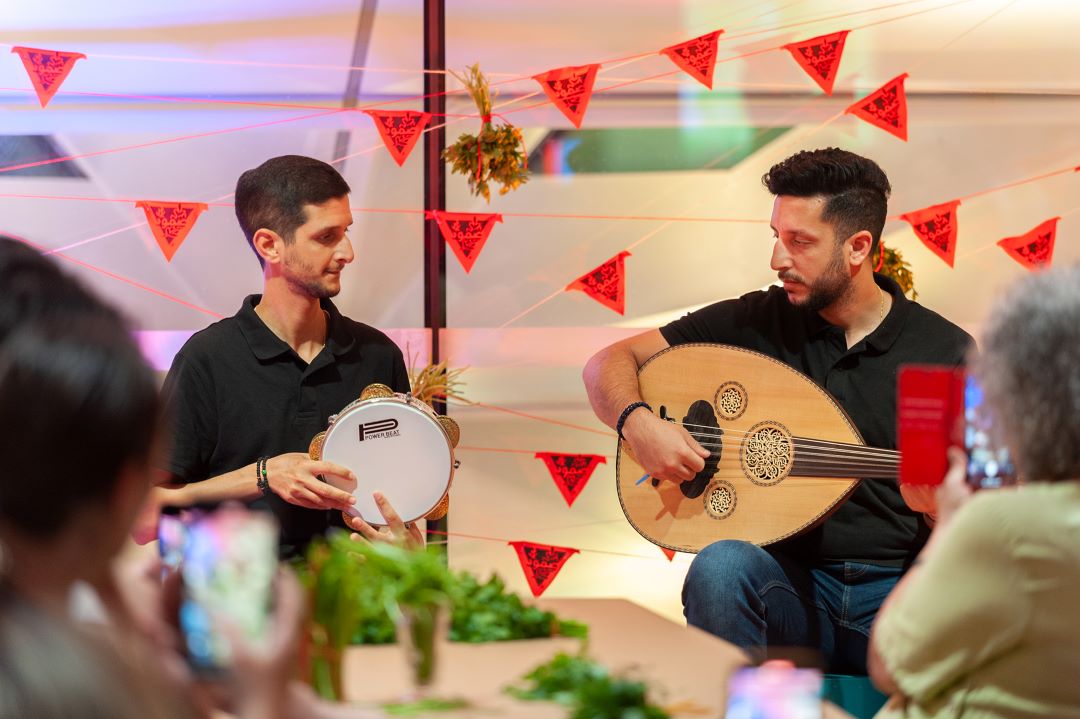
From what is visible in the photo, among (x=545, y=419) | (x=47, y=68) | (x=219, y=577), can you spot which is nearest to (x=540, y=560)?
(x=545, y=419)

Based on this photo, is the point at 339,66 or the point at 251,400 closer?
the point at 251,400

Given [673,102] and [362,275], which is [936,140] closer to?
[673,102]

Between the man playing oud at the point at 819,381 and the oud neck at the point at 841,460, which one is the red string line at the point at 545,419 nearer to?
the man playing oud at the point at 819,381

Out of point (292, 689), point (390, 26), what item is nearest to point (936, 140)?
point (390, 26)

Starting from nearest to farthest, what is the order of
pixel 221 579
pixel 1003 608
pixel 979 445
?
pixel 221 579 → pixel 1003 608 → pixel 979 445

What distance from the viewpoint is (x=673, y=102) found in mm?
4375

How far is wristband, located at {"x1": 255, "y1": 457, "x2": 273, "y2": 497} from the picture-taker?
3.11 metres

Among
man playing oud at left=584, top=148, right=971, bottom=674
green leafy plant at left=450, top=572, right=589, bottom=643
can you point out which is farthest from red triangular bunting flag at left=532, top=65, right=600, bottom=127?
green leafy plant at left=450, top=572, right=589, bottom=643

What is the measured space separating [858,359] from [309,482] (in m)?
1.53

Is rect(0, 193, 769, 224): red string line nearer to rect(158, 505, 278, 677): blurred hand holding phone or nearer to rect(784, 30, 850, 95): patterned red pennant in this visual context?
rect(784, 30, 850, 95): patterned red pennant

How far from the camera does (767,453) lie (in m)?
3.22

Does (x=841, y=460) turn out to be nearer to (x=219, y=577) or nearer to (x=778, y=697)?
(x=778, y=697)

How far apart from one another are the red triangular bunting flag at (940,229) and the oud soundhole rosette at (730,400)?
1.36 metres

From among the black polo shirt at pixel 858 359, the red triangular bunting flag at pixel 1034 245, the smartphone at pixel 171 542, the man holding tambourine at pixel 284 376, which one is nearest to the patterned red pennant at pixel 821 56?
the red triangular bunting flag at pixel 1034 245
